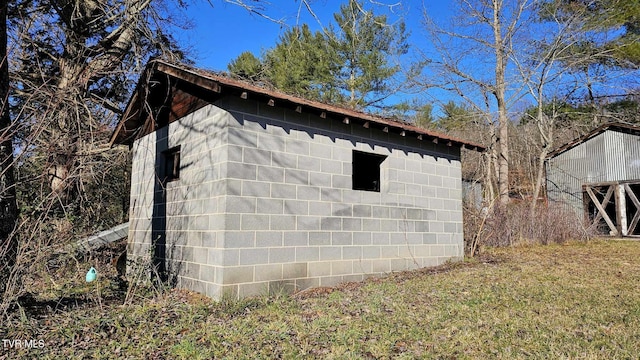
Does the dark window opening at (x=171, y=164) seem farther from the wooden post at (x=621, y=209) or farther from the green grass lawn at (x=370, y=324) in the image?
the wooden post at (x=621, y=209)

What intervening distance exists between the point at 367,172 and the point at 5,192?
6.20 m

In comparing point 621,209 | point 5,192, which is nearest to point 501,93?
point 621,209

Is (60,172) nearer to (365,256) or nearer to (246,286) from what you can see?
(246,286)

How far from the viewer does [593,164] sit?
1791 centimetres

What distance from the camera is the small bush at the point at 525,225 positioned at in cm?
1226

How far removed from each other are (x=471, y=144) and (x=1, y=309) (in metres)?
9.17

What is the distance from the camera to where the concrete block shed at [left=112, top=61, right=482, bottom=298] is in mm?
6023

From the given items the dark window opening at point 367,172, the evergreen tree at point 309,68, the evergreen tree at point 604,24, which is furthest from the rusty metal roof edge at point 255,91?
the evergreen tree at point 604,24

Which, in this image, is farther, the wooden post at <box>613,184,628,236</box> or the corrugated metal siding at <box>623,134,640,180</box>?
the wooden post at <box>613,184,628,236</box>

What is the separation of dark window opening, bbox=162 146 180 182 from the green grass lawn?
7.85ft

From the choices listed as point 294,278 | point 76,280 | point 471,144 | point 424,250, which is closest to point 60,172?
point 76,280

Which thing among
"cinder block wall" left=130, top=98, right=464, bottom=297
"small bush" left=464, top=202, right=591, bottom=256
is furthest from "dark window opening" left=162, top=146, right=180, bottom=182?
"small bush" left=464, top=202, right=591, bottom=256

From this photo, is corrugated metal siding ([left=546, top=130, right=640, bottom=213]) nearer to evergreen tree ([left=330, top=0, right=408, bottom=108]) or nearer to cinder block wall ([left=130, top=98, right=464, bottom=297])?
evergreen tree ([left=330, top=0, right=408, bottom=108])

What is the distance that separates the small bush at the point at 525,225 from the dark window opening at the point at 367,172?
14.1 feet
